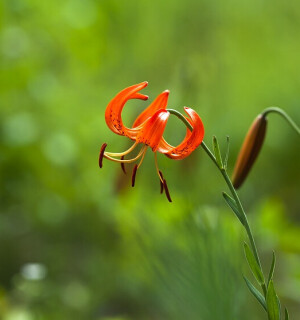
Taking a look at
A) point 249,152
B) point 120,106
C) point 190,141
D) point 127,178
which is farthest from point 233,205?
point 127,178

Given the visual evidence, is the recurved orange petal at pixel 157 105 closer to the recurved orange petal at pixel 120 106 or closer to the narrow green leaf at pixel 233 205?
the recurved orange petal at pixel 120 106

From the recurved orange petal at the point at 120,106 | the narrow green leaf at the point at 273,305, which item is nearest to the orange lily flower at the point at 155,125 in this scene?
the recurved orange petal at the point at 120,106

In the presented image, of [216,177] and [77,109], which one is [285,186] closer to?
[216,177]

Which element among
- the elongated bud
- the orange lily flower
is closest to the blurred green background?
the elongated bud

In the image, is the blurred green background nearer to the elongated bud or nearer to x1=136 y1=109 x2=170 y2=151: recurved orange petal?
the elongated bud

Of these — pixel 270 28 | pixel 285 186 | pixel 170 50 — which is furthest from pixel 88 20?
pixel 270 28

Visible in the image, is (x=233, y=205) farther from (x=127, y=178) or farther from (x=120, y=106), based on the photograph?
(x=127, y=178)
